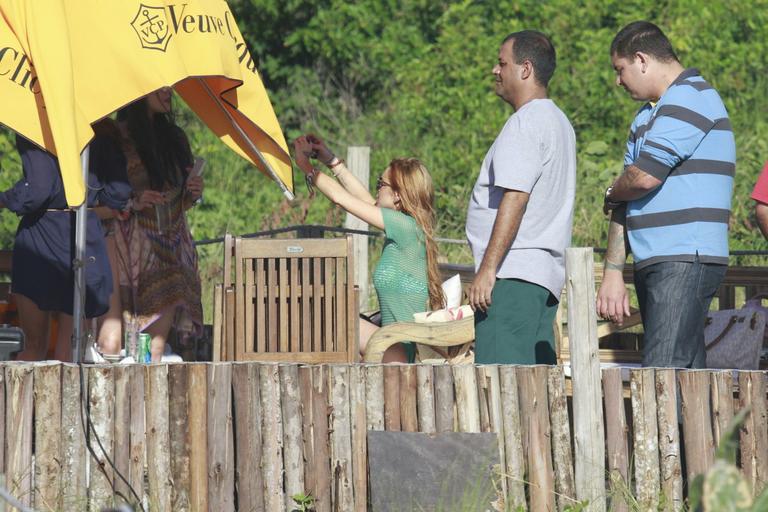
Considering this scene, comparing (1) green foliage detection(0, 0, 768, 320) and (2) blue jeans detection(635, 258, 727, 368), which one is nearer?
(2) blue jeans detection(635, 258, 727, 368)

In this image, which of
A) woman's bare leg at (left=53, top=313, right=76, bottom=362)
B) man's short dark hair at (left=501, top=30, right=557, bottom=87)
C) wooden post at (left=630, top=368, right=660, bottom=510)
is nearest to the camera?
wooden post at (left=630, top=368, right=660, bottom=510)

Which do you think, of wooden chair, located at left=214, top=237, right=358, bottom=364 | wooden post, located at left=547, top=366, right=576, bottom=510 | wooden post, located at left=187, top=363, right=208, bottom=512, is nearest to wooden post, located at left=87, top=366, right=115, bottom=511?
wooden post, located at left=187, top=363, right=208, bottom=512

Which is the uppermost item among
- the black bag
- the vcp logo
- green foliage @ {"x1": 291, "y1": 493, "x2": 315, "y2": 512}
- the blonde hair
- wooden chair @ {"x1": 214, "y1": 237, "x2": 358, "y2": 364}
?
the vcp logo

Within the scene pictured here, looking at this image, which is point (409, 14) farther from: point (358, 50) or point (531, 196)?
point (531, 196)

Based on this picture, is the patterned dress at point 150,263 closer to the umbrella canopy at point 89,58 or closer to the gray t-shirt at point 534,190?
the umbrella canopy at point 89,58

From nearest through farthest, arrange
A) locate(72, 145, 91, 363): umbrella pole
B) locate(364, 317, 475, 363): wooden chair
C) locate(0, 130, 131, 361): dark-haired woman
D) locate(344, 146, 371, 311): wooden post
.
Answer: locate(72, 145, 91, 363): umbrella pole, locate(0, 130, 131, 361): dark-haired woman, locate(364, 317, 475, 363): wooden chair, locate(344, 146, 371, 311): wooden post

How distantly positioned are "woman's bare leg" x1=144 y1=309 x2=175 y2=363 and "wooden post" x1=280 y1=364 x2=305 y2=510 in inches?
81.6

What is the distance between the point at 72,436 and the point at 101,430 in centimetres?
9

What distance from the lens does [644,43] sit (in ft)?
15.4

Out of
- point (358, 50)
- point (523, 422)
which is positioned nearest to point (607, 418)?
point (523, 422)

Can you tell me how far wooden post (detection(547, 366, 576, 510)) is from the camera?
14.6ft

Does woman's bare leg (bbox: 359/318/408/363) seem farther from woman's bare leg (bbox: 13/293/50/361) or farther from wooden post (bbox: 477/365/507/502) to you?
wooden post (bbox: 477/365/507/502)

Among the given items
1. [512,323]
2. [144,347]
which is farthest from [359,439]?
[144,347]

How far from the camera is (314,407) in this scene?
4438mm
